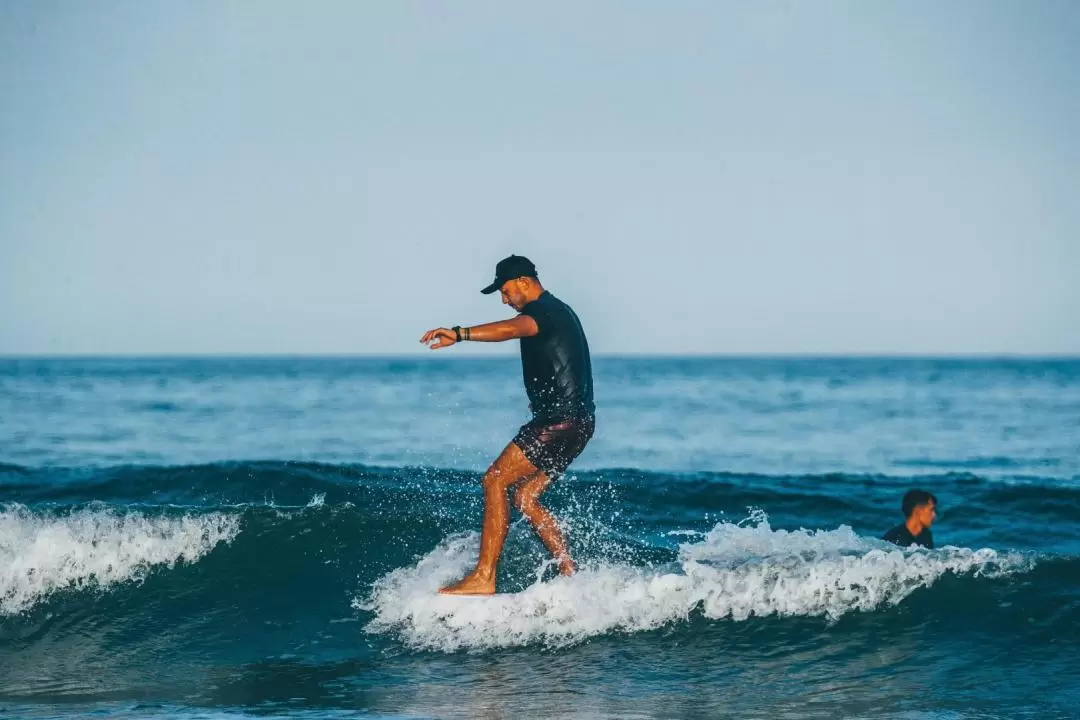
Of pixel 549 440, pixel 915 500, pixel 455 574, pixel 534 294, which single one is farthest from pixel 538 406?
pixel 915 500

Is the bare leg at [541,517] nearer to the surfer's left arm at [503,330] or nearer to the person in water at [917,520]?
the surfer's left arm at [503,330]

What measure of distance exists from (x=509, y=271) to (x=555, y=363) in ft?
2.10

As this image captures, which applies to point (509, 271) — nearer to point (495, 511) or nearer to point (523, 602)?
point (495, 511)

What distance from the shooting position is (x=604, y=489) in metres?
13.5

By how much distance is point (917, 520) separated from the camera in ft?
29.9

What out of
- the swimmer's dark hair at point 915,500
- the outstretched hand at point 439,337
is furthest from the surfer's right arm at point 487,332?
the swimmer's dark hair at point 915,500

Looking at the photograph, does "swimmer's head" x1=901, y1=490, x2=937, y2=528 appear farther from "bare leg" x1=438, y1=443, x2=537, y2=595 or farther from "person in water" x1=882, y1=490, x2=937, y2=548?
"bare leg" x1=438, y1=443, x2=537, y2=595

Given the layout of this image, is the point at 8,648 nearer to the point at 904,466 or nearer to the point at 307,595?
the point at 307,595

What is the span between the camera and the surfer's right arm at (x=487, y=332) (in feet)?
20.8

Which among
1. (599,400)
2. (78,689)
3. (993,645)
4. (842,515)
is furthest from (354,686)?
(599,400)

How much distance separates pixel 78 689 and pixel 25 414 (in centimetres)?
2502

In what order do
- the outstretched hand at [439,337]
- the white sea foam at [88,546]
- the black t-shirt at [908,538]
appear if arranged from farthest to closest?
the black t-shirt at [908,538], the white sea foam at [88,546], the outstretched hand at [439,337]

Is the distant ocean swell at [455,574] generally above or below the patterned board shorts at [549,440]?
below

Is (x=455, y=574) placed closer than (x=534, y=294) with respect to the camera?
No
